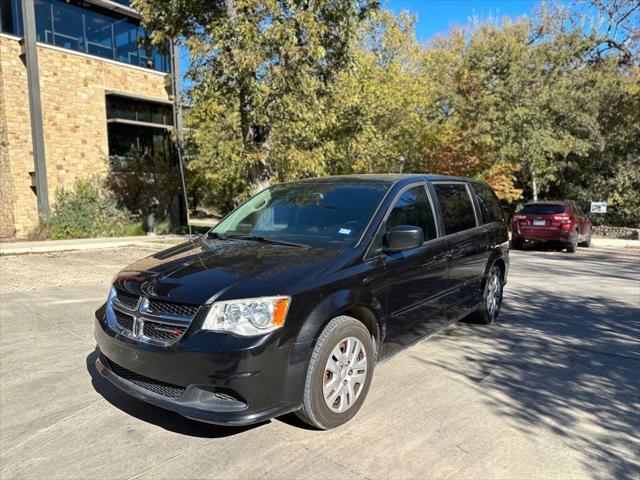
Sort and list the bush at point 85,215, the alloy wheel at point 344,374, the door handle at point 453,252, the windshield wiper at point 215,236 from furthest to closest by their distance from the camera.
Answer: the bush at point 85,215 → the door handle at point 453,252 → the windshield wiper at point 215,236 → the alloy wheel at point 344,374

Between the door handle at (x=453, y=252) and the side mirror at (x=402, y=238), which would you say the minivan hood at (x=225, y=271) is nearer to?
the side mirror at (x=402, y=238)

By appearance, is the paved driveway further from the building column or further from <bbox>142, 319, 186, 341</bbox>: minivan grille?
the building column

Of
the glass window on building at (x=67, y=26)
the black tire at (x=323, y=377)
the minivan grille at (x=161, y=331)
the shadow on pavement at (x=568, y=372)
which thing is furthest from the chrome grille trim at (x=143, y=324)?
the glass window on building at (x=67, y=26)

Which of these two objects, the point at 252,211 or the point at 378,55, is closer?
the point at 252,211

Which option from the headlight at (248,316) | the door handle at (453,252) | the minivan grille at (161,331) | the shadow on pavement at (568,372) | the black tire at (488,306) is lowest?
the shadow on pavement at (568,372)

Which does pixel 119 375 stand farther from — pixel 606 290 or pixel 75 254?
pixel 75 254

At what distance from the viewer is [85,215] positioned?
61.0ft

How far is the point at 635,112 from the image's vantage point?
73.8 feet

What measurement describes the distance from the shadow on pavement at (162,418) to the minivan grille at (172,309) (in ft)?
2.91

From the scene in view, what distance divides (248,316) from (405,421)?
4.70 ft

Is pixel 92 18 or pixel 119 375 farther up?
pixel 92 18

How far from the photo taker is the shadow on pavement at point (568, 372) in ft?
10.8

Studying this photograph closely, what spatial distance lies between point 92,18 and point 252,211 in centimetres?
1967

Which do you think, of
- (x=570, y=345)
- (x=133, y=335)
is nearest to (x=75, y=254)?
(x=133, y=335)
